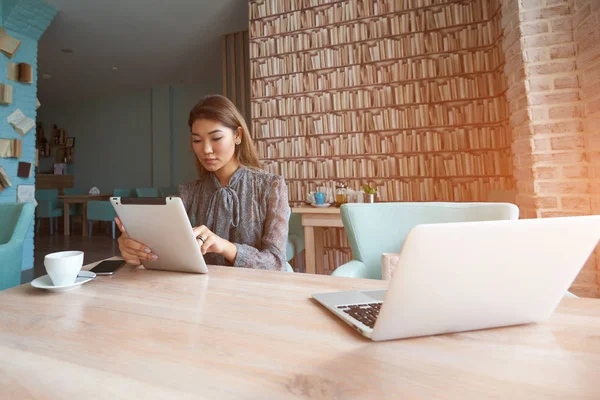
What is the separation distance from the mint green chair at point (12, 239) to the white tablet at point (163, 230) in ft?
4.66

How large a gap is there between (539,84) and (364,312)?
2389mm

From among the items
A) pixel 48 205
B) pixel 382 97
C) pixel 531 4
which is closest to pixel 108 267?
pixel 531 4

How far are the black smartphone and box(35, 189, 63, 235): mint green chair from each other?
6.93 m

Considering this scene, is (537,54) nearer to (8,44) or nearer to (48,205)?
(8,44)

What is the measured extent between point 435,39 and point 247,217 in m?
3.13

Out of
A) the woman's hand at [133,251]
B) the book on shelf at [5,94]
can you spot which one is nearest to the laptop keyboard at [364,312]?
the woman's hand at [133,251]

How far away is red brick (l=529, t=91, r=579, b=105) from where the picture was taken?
212cm

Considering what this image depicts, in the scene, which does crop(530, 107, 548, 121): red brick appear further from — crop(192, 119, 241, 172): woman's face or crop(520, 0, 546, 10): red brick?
crop(192, 119, 241, 172): woman's face

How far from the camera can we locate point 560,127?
2162 mm

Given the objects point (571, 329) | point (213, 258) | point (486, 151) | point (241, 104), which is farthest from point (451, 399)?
point (241, 104)

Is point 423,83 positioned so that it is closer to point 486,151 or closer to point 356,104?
point 356,104

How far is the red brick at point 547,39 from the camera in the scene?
2117 millimetres

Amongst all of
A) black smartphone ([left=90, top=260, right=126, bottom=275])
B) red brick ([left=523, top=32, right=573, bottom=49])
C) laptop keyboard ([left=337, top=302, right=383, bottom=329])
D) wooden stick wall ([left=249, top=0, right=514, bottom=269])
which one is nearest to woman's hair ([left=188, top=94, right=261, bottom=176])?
black smartphone ([left=90, top=260, right=126, bottom=275])

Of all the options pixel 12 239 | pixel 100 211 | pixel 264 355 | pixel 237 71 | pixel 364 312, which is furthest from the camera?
pixel 100 211
